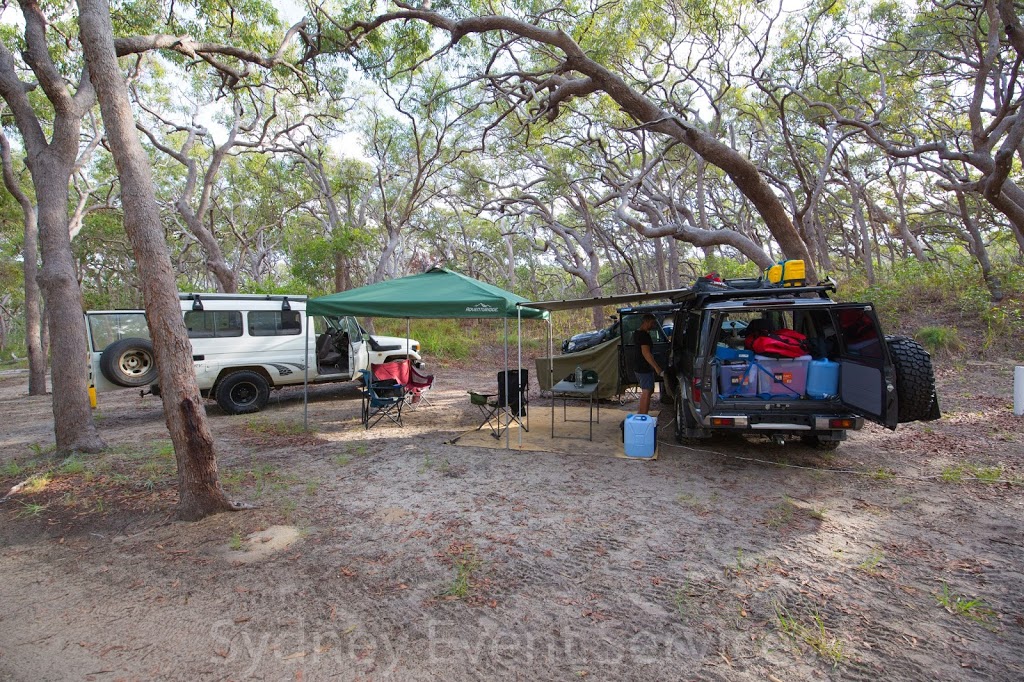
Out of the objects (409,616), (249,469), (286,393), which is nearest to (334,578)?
(409,616)

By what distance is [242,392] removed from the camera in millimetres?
8773

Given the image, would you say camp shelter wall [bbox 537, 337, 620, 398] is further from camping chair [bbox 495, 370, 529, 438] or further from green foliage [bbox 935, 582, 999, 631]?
green foliage [bbox 935, 582, 999, 631]

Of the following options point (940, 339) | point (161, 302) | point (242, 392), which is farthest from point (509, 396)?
point (940, 339)

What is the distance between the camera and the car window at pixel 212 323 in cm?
814

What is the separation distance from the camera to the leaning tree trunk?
12.9 feet

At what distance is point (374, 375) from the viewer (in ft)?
24.5

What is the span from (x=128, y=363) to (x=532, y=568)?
24.8 feet

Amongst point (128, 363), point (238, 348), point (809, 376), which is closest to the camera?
point (809, 376)

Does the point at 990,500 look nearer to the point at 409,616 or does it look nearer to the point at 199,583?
the point at 409,616

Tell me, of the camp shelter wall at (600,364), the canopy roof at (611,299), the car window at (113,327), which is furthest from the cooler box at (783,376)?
the car window at (113,327)

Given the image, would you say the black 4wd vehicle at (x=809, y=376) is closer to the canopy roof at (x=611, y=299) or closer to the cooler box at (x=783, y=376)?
the cooler box at (x=783, y=376)

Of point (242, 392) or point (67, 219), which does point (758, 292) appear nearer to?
point (67, 219)

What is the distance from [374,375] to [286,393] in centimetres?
440

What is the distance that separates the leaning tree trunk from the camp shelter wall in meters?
5.42
